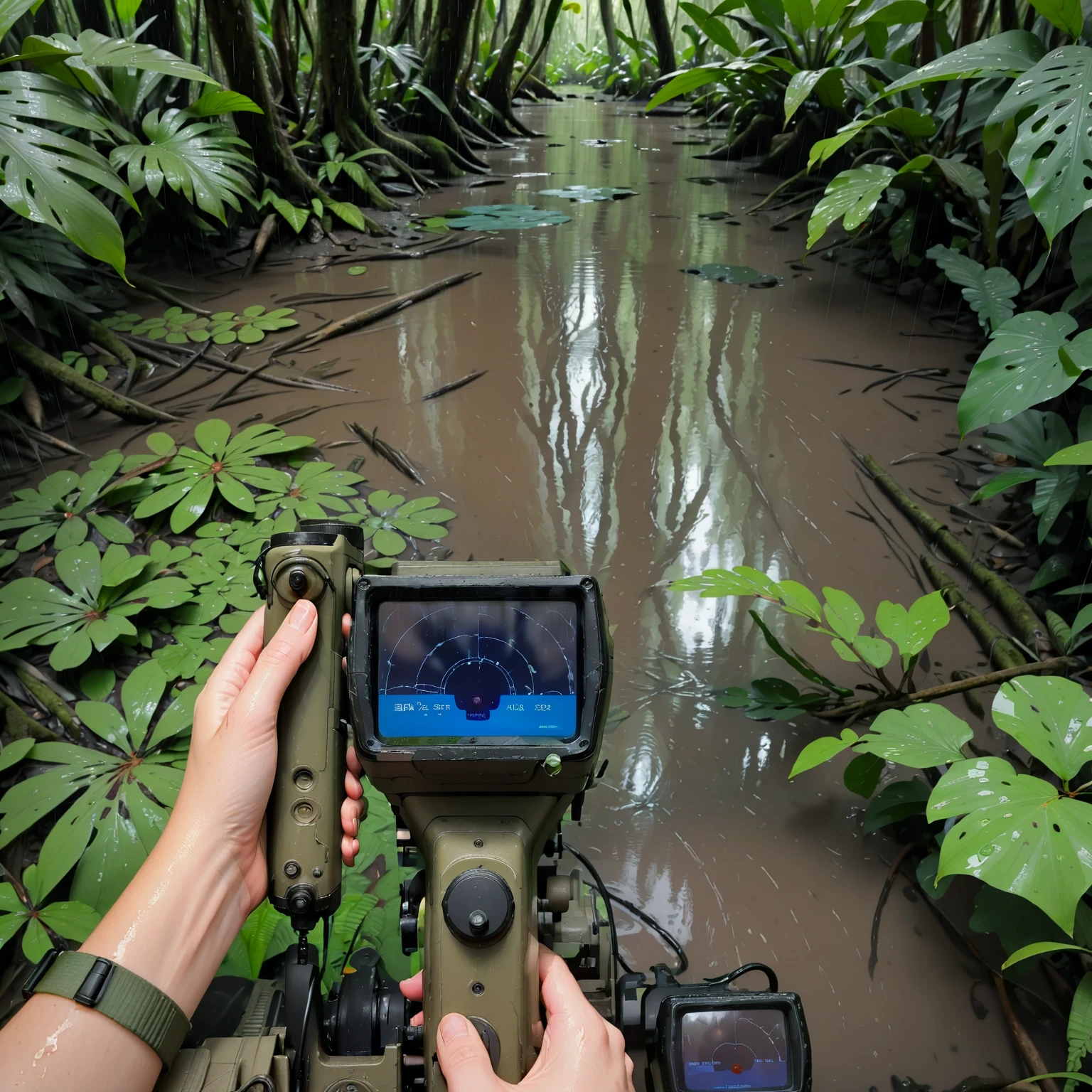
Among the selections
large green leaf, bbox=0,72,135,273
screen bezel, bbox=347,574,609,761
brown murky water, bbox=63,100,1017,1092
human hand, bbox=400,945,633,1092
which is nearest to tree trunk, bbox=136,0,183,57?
brown murky water, bbox=63,100,1017,1092

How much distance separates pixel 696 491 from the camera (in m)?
2.97

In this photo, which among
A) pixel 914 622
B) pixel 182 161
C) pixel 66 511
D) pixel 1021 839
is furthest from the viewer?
pixel 182 161

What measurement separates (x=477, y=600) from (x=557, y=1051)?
528mm

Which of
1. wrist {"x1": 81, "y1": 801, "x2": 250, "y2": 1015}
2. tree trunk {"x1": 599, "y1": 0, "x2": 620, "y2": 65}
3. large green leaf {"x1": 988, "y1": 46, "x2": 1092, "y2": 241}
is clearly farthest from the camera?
tree trunk {"x1": 599, "y1": 0, "x2": 620, "y2": 65}

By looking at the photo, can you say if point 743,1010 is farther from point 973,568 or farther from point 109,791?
point 973,568

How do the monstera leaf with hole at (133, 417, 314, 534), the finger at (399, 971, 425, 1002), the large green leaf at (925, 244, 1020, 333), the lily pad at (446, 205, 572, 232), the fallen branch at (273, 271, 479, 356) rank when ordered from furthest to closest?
1. the lily pad at (446, 205, 572, 232)
2. the fallen branch at (273, 271, 479, 356)
3. the large green leaf at (925, 244, 1020, 333)
4. the monstera leaf with hole at (133, 417, 314, 534)
5. the finger at (399, 971, 425, 1002)

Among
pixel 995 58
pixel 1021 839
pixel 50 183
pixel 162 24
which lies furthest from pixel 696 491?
pixel 162 24

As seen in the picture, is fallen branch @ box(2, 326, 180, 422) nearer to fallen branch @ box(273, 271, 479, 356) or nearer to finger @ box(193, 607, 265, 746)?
fallen branch @ box(273, 271, 479, 356)

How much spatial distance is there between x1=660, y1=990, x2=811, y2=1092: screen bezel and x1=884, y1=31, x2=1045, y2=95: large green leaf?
287 cm

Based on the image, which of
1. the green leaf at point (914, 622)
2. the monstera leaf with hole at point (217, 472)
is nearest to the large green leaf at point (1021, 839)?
the green leaf at point (914, 622)

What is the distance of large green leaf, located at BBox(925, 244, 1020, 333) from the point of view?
9.43 ft

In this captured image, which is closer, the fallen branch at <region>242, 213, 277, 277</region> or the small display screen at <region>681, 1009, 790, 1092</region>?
the small display screen at <region>681, 1009, 790, 1092</region>

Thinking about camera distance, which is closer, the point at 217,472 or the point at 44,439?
the point at 217,472

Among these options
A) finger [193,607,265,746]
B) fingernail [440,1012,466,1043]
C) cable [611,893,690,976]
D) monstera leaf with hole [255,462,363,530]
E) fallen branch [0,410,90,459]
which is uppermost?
finger [193,607,265,746]
